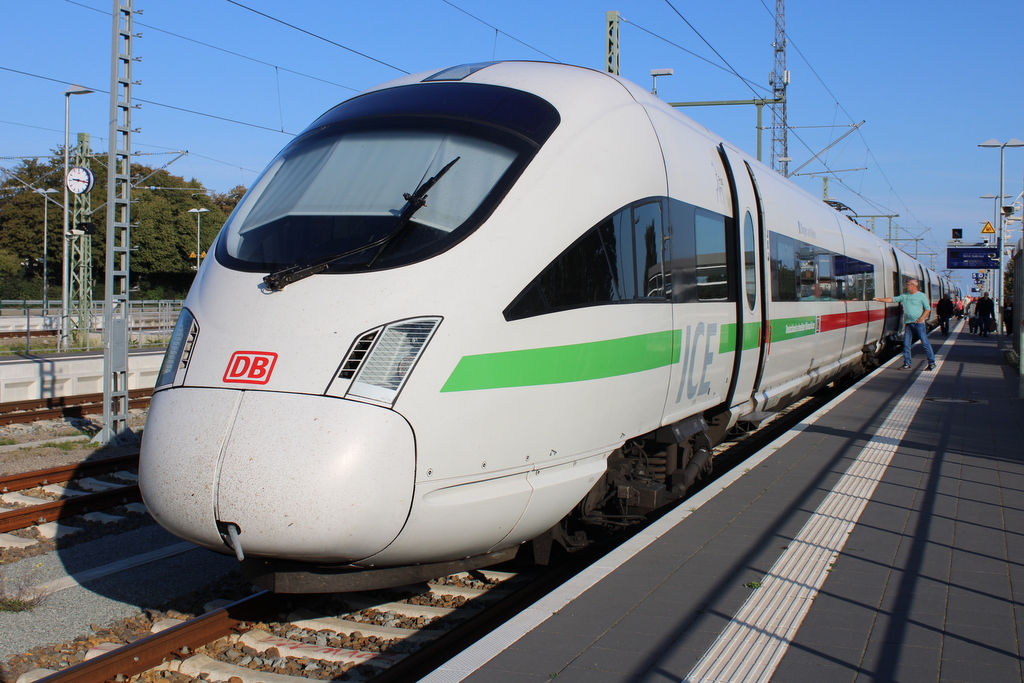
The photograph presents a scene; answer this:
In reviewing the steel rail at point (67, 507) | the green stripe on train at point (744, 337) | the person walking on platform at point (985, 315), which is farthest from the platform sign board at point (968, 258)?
the steel rail at point (67, 507)

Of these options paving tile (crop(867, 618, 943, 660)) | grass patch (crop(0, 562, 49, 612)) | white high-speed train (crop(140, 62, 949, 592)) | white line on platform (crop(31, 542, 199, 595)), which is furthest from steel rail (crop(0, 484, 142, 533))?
paving tile (crop(867, 618, 943, 660))

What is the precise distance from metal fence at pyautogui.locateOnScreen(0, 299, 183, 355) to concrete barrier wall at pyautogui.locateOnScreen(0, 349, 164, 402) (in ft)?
19.4

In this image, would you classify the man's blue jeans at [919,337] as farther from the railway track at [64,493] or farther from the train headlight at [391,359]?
the train headlight at [391,359]

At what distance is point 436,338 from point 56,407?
12.8 metres

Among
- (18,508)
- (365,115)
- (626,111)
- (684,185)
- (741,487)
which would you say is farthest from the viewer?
(18,508)

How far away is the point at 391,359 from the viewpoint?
407 cm

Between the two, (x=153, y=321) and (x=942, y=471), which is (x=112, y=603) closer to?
(x=942, y=471)

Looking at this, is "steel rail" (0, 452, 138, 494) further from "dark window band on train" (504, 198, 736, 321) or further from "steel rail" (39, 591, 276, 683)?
"dark window band on train" (504, 198, 736, 321)

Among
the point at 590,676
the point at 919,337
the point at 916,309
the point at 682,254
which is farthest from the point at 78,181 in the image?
the point at 590,676

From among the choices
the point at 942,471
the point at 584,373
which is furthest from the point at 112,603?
the point at 942,471

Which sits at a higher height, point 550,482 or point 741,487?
point 550,482

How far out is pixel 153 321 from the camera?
118 ft

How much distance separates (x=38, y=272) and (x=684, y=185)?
5912 cm

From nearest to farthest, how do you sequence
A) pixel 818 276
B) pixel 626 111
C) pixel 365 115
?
pixel 365 115, pixel 626 111, pixel 818 276
